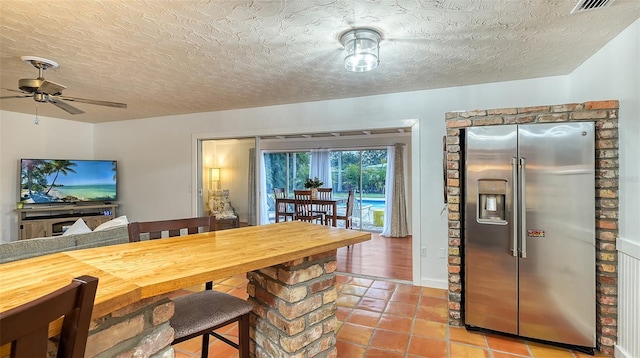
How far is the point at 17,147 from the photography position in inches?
176

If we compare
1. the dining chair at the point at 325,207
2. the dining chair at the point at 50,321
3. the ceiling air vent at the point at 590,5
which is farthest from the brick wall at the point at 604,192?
the dining chair at the point at 325,207

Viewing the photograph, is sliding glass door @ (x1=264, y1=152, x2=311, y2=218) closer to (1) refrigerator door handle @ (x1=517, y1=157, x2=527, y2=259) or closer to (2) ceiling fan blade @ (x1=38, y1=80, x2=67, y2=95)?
(2) ceiling fan blade @ (x1=38, y1=80, x2=67, y2=95)

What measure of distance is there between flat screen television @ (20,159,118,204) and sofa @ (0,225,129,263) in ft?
9.40

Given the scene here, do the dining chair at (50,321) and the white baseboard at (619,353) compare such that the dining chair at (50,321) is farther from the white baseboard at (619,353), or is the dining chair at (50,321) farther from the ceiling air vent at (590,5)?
the white baseboard at (619,353)

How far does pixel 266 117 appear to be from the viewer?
4113 millimetres

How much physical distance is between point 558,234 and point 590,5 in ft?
4.67

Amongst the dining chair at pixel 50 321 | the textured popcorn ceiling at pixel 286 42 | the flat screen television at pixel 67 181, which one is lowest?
the dining chair at pixel 50 321

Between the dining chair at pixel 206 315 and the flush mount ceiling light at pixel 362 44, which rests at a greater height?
the flush mount ceiling light at pixel 362 44

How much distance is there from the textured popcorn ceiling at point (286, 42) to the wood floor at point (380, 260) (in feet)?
7.31

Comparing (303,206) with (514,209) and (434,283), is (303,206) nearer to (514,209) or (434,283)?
(434,283)

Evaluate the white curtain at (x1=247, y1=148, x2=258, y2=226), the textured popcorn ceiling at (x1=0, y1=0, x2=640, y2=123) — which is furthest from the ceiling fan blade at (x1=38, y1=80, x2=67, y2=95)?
the white curtain at (x1=247, y1=148, x2=258, y2=226)

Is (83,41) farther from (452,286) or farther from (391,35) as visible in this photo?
(452,286)

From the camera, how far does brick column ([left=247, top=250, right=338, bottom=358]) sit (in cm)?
149

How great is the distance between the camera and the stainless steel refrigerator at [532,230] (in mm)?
2066
